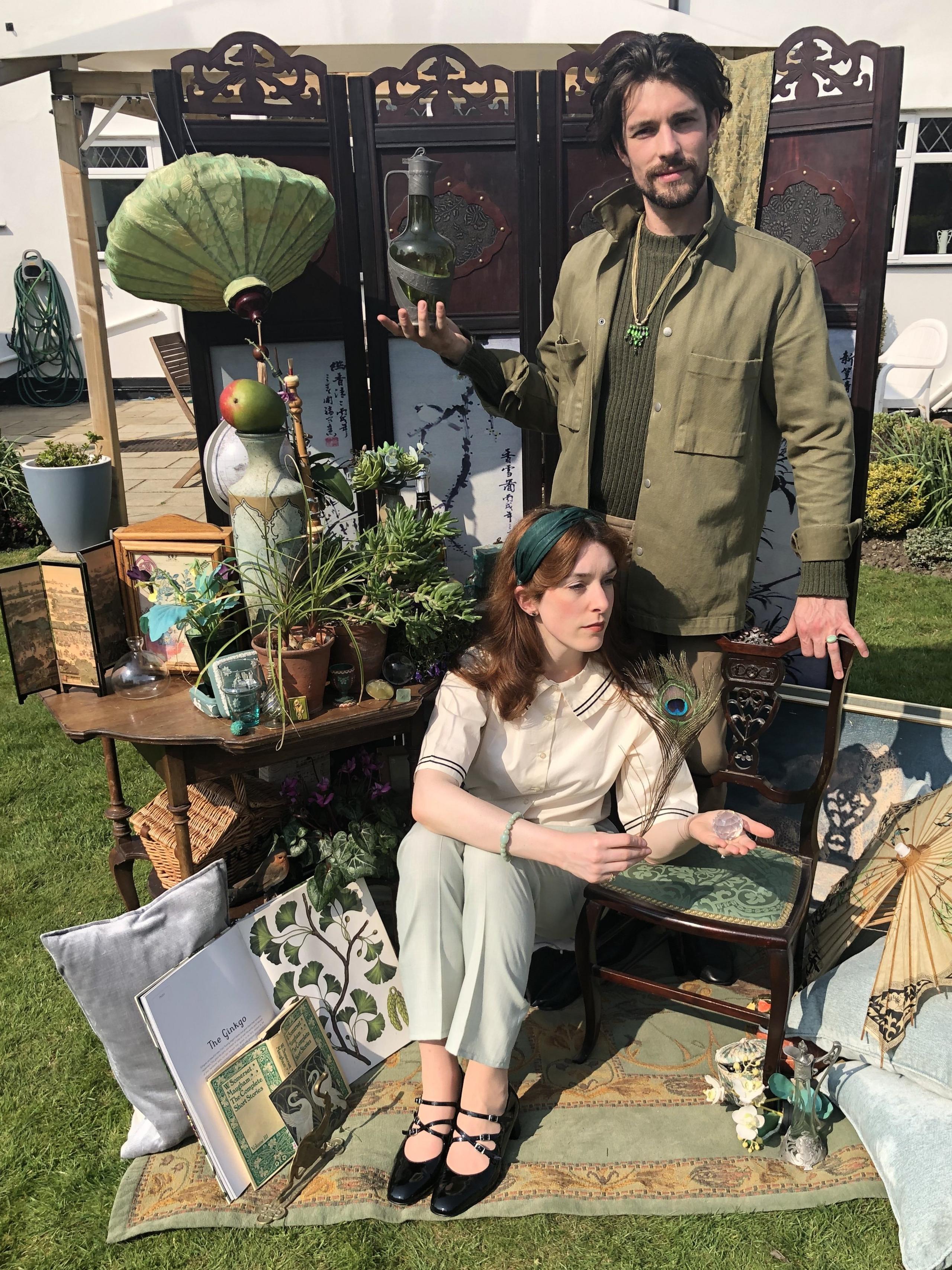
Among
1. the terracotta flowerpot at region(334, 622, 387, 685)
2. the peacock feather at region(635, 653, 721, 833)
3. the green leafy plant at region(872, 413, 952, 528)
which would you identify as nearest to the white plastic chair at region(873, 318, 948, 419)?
the green leafy plant at region(872, 413, 952, 528)

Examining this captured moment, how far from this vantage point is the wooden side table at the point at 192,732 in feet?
8.23

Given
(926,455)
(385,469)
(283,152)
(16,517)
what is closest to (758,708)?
(385,469)

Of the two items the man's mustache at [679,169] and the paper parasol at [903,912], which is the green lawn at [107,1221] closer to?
the paper parasol at [903,912]

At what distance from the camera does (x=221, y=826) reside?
2.95 meters

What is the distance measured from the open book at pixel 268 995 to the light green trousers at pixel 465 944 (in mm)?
395

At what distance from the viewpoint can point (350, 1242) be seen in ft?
7.21

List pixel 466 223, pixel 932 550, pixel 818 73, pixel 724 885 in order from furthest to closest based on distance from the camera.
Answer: pixel 932 550 → pixel 466 223 → pixel 818 73 → pixel 724 885

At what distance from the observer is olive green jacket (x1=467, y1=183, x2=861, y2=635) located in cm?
260

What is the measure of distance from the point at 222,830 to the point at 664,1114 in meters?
1.44

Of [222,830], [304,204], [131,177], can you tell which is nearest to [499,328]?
[304,204]

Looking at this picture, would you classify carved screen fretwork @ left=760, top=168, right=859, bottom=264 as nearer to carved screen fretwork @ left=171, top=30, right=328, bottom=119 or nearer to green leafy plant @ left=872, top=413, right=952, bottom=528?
carved screen fretwork @ left=171, top=30, right=328, bottom=119

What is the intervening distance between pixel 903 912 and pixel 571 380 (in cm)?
169

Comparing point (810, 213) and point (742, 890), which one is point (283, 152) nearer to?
point (810, 213)

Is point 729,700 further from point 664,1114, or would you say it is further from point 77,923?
point 77,923
